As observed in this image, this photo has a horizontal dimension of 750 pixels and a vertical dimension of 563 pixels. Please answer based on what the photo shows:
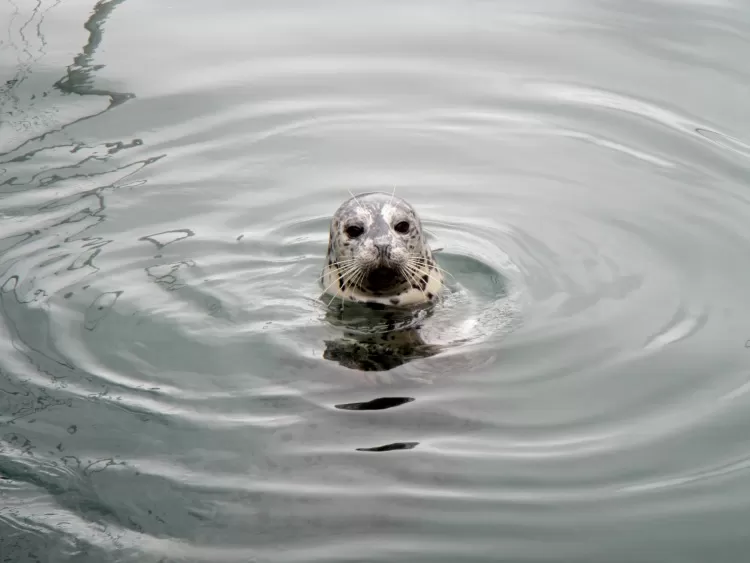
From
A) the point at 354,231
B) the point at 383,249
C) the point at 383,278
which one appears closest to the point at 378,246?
the point at 383,249

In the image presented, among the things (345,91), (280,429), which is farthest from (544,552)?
(345,91)

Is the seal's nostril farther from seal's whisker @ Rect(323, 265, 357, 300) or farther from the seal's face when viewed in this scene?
seal's whisker @ Rect(323, 265, 357, 300)

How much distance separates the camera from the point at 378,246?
6266 mm

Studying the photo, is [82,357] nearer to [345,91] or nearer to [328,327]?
[328,327]

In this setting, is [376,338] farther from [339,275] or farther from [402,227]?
[402,227]

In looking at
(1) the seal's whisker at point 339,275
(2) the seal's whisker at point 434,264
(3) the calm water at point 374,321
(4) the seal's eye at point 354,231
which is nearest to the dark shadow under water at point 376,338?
(3) the calm water at point 374,321

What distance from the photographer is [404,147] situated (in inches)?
344

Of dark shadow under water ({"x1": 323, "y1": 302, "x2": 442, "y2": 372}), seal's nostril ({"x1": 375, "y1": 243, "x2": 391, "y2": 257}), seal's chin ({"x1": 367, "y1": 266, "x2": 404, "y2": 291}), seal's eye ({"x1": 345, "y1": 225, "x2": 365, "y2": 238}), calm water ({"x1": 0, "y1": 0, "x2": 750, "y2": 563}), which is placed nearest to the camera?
calm water ({"x1": 0, "y1": 0, "x2": 750, "y2": 563})

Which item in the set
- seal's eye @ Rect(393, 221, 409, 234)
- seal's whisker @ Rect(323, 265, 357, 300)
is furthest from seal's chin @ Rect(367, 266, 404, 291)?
seal's eye @ Rect(393, 221, 409, 234)

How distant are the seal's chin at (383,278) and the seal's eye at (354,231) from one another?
30 cm

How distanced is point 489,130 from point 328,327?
10.4 ft

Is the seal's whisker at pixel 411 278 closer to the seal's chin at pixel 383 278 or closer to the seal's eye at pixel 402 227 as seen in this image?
the seal's chin at pixel 383 278

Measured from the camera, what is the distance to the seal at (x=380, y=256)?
630 centimetres

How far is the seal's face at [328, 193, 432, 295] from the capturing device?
20.6 ft
